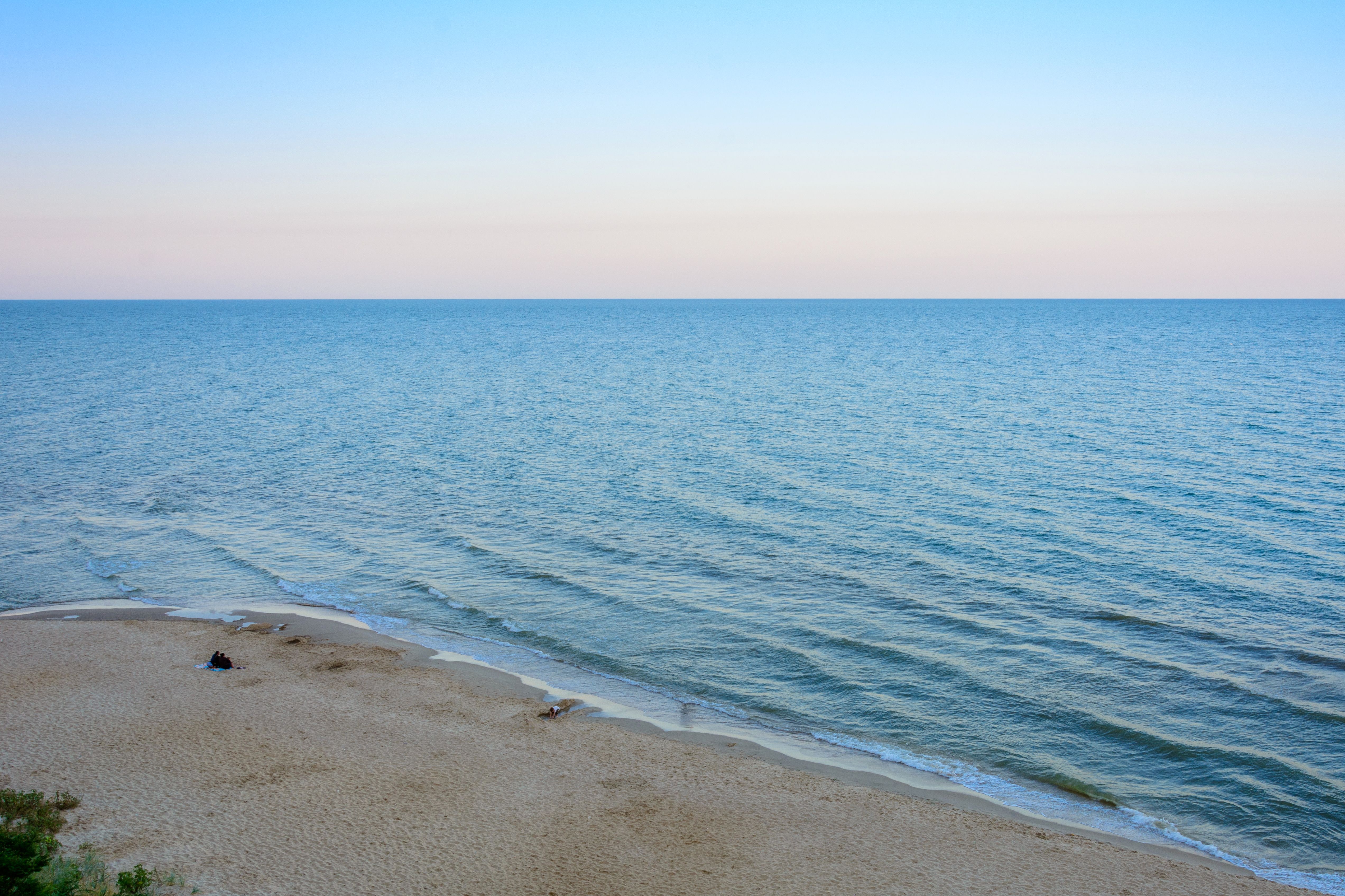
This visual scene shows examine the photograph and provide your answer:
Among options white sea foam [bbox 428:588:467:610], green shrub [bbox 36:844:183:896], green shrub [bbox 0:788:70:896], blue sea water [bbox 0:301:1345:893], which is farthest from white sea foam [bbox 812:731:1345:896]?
green shrub [bbox 0:788:70:896]

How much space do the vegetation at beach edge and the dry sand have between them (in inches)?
13.2

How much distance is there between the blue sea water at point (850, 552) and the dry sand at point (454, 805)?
89.2 inches

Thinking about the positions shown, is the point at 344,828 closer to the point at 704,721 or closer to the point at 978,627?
the point at 704,721

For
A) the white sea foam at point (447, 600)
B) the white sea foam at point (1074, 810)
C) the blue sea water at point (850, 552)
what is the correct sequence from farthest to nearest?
the white sea foam at point (447, 600) < the blue sea water at point (850, 552) < the white sea foam at point (1074, 810)

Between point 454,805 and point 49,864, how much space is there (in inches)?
215

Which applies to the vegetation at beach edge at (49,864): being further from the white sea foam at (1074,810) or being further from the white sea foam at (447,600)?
the white sea foam at (1074,810)

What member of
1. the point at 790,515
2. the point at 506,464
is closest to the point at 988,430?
the point at 790,515

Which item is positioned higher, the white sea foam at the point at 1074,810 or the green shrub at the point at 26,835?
the green shrub at the point at 26,835

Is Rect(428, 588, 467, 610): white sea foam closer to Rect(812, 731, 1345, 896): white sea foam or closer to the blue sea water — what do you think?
the blue sea water

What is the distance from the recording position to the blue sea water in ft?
55.2

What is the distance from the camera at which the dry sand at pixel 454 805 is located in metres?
12.3

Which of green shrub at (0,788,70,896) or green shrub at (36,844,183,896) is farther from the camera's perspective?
green shrub at (36,844,183,896)

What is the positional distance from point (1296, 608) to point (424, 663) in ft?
73.2

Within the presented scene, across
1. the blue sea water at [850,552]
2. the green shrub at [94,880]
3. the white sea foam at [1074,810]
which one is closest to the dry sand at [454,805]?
the green shrub at [94,880]
